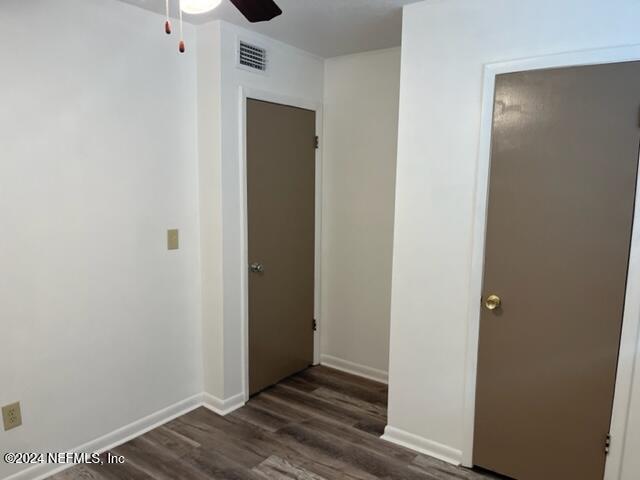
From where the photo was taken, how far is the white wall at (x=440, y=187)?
7.21 feet

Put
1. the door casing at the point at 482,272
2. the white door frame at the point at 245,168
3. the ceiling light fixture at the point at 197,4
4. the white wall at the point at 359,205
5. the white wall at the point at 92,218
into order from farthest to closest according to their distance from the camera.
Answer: the white wall at the point at 359,205
the white door frame at the point at 245,168
the white wall at the point at 92,218
the door casing at the point at 482,272
the ceiling light fixture at the point at 197,4

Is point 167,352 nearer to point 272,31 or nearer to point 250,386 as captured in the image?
point 250,386

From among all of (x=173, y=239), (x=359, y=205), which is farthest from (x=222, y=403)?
(x=359, y=205)

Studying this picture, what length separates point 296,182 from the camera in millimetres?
3441

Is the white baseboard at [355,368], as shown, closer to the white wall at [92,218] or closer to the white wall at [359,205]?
the white wall at [359,205]

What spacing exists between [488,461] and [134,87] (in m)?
2.82

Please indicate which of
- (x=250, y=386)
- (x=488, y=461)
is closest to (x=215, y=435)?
(x=250, y=386)

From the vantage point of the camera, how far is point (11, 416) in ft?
7.22

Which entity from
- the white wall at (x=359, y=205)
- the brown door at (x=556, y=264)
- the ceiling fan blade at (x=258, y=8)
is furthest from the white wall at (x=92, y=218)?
the brown door at (x=556, y=264)

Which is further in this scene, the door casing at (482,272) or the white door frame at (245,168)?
the white door frame at (245,168)

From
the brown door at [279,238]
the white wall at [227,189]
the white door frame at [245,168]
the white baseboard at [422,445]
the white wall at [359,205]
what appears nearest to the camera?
the white baseboard at [422,445]

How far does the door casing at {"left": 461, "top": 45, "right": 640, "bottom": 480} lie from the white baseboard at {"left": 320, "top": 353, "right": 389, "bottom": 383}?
1110 millimetres

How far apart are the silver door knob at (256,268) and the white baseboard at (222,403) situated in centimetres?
86

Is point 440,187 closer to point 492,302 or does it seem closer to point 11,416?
point 492,302
